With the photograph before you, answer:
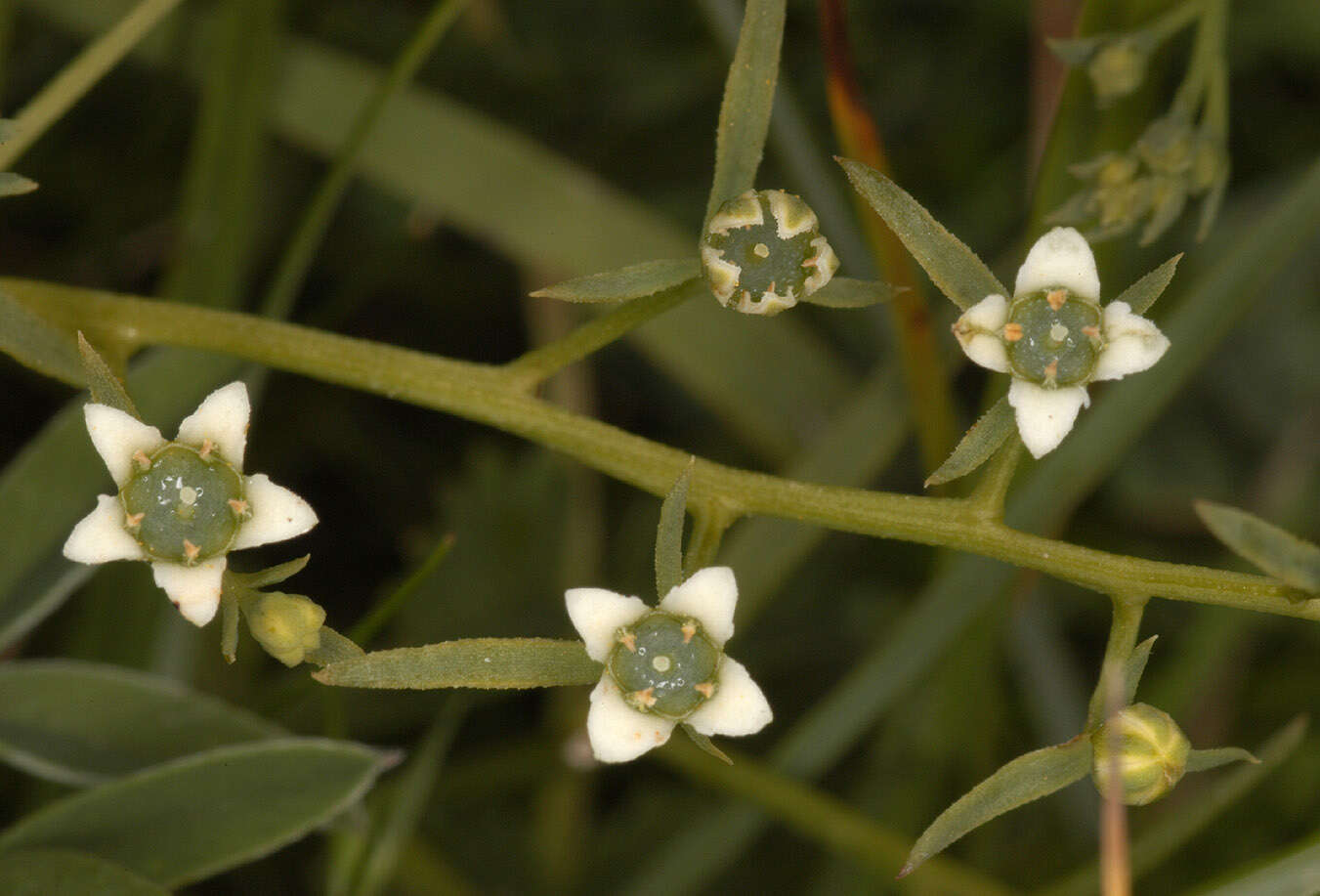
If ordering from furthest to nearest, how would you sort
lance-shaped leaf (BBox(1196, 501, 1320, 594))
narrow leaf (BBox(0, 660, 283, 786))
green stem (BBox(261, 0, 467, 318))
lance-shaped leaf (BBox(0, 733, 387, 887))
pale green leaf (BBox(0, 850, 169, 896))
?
1. green stem (BBox(261, 0, 467, 318))
2. narrow leaf (BBox(0, 660, 283, 786))
3. lance-shaped leaf (BBox(0, 733, 387, 887))
4. pale green leaf (BBox(0, 850, 169, 896))
5. lance-shaped leaf (BBox(1196, 501, 1320, 594))

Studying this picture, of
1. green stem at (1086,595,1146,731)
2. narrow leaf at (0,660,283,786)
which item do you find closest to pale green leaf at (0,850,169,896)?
narrow leaf at (0,660,283,786)

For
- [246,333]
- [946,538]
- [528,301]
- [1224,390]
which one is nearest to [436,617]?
[528,301]

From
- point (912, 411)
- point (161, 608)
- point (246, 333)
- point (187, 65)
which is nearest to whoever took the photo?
point (246, 333)

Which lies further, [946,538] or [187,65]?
[187,65]

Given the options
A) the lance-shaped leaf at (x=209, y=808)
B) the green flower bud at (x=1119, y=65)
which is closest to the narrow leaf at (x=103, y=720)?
the lance-shaped leaf at (x=209, y=808)

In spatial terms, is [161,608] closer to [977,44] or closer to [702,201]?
[702,201]

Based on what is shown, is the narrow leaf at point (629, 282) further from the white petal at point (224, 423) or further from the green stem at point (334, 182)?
the green stem at point (334, 182)

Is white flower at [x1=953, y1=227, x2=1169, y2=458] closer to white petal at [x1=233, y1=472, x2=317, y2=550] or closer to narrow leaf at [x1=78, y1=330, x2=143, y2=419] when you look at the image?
white petal at [x1=233, y1=472, x2=317, y2=550]
